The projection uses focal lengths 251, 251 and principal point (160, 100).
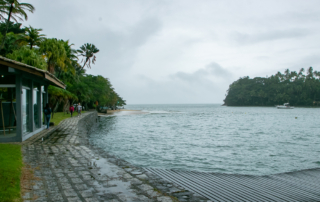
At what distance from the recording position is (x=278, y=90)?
13012 centimetres

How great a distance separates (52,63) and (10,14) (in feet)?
30.6

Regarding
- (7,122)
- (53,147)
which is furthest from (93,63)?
(53,147)

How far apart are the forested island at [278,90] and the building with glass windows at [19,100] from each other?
132 m

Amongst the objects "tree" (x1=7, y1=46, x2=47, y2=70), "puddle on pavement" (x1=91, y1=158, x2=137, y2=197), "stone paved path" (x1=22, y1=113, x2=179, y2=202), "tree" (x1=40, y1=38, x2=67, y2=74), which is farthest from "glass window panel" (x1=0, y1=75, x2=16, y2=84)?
"tree" (x1=40, y1=38, x2=67, y2=74)

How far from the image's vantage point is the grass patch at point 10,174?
175 inches

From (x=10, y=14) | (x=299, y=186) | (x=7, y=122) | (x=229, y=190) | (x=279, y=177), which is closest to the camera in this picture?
(x=229, y=190)

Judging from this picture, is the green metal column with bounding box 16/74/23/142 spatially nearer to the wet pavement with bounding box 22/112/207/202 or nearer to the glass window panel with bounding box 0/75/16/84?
the glass window panel with bounding box 0/75/16/84

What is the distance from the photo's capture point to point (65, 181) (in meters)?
5.56

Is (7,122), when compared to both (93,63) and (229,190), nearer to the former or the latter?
(229,190)

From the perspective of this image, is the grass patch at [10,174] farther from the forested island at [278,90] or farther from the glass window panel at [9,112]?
the forested island at [278,90]

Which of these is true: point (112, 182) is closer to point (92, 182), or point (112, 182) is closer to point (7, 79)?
point (92, 182)

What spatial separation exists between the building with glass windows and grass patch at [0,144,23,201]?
234cm

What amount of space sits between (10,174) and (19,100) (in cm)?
555

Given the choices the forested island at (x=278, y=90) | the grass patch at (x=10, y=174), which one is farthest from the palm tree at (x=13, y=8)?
the forested island at (x=278, y=90)
